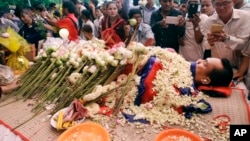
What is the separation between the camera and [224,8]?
254 centimetres

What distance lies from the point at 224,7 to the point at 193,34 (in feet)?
2.32

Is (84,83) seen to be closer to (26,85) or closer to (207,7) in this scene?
(26,85)

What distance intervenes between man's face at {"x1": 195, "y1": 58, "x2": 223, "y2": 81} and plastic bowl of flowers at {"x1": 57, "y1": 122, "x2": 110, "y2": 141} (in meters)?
1.17

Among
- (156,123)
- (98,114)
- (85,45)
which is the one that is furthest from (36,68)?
(156,123)

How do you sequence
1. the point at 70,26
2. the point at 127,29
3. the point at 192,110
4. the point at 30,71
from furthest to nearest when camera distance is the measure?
the point at 70,26, the point at 127,29, the point at 30,71, the point at 192,110

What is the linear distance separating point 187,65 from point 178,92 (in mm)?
452

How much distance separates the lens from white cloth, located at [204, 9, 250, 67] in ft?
8.50

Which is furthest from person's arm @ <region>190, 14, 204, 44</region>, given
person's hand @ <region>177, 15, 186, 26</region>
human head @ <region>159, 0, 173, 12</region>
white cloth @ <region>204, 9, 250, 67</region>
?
human head @ <region>159, 0, 173, 12</region>

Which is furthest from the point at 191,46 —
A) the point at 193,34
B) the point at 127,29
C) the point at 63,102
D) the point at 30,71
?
the point at 30,71

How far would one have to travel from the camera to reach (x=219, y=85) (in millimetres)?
2309

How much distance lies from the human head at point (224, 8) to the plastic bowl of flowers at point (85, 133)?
1887mm

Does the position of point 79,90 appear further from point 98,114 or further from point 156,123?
point 156,123

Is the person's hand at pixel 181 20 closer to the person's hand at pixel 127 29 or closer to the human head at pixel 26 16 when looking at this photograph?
the person's hand at pixel 127 29

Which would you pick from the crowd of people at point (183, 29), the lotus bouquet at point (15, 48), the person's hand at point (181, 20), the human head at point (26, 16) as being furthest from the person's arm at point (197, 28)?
the human head at point (26, 16)
